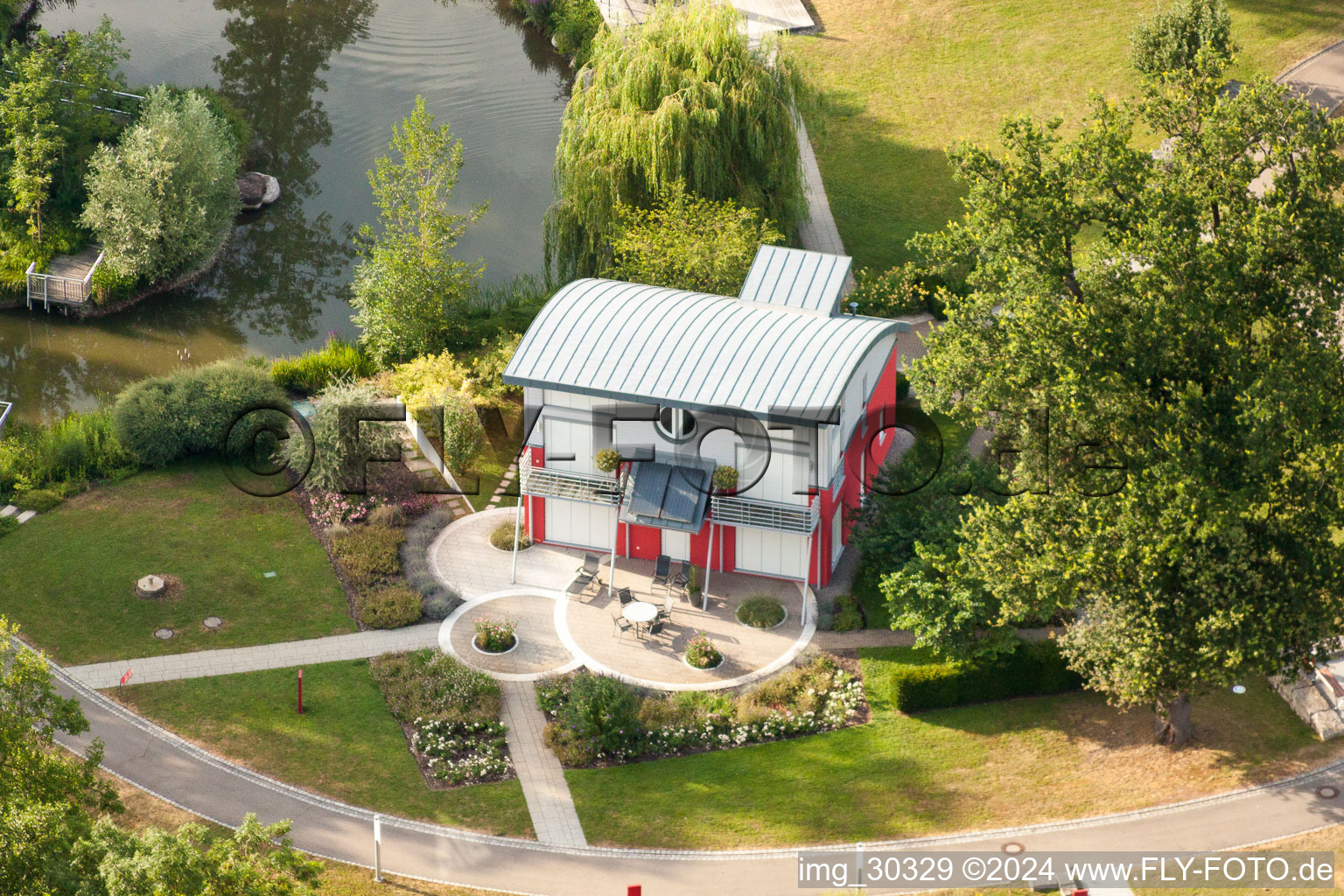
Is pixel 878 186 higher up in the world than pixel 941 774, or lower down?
higher up

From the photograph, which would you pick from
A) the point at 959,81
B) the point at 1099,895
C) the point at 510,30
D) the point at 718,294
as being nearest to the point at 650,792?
the point at 1099,895

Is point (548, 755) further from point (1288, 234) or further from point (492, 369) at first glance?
point (1288, 234)

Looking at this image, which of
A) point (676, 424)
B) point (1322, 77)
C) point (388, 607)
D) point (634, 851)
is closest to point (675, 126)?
point (676, 424)

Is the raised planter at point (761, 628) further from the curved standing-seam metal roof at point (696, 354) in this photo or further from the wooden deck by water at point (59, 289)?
the wooden deck by water at point (59, 289)

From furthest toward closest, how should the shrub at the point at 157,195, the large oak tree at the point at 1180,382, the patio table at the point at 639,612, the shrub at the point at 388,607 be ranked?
the shrub at the point at 157,195 → the shrub at the point at 388,607 → the patio table at the point at 639,612 → the large oak tree at the point at 1180,382

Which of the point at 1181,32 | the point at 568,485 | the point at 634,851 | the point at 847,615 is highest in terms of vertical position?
the point at 1181,32

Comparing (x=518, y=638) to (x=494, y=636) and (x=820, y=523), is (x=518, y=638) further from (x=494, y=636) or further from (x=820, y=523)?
(x=820, y=523)

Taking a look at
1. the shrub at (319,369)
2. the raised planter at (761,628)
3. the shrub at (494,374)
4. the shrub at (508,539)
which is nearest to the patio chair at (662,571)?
the raised planter at (761,628)
